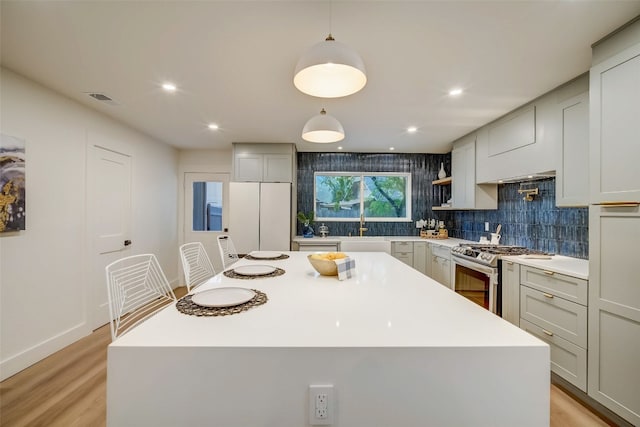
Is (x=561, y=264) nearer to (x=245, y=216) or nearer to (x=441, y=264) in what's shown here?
(x=441, y=264)

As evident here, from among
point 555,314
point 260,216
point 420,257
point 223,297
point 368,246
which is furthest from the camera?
point 420,257

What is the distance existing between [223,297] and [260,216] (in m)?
2.90

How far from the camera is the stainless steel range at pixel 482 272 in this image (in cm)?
274

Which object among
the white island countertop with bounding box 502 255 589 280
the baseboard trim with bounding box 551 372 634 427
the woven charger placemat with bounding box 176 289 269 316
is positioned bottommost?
the baseboard trim with bounding box 551 372 634 427

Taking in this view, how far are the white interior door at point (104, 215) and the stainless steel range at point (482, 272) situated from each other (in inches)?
161

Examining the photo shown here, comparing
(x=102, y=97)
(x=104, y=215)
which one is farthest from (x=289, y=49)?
(x=104, y=215)

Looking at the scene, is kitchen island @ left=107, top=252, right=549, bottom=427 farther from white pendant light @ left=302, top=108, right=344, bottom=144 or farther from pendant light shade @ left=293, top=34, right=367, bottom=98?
white pendant light @ left=302, top=108, right=344, bottom=144

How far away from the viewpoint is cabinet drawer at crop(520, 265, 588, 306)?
1939 mm

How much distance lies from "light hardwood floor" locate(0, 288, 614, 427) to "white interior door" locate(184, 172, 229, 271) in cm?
255

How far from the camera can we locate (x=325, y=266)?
5.70 ft

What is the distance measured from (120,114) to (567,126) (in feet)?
14.3

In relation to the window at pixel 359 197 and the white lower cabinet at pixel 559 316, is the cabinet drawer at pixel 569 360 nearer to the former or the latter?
the white lower cabinet at pixel 559 316

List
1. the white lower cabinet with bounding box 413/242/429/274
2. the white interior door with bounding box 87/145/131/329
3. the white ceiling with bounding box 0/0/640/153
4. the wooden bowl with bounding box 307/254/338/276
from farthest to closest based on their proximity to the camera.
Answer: the white lower cabinet with bounding box 413/242/429/274 → the white interior door with bounding box 87/145/131/329 → the wooden bowl with bounding box 307/254/338/276 → the white ceiling with bounding box 0/0/640/153

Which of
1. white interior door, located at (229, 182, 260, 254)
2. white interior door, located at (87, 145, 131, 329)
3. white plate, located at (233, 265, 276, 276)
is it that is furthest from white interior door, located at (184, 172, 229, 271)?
white plate, located at (233, 265, 276, 276)
